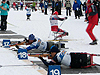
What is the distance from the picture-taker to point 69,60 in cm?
679

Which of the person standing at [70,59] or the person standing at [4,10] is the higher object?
the person standing at [4,10]

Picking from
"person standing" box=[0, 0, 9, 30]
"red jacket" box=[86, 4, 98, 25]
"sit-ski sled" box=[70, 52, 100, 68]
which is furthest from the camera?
"person standing" box=[0, 0, 9, 30]

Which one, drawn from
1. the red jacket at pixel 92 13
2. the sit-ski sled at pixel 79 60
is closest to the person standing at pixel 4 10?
the red jacket at pixel 92 13

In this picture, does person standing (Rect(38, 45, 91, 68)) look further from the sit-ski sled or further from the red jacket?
the red jacket

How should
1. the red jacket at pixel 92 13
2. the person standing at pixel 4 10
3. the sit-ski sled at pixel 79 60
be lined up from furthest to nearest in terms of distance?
the person standing at pixel 4 10, the red jacket at pixel 92 13, the sit-ski sled at pixel 79 60

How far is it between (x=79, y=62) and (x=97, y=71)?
15.9 inches

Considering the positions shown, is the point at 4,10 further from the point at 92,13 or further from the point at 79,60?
the point at 79,60

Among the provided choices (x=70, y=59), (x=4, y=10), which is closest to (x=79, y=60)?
(x=70, y=59)

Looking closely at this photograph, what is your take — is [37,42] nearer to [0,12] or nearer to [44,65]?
[44,65]

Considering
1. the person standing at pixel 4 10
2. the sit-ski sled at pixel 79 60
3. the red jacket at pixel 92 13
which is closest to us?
the sit-ski sled at pixel 79 60

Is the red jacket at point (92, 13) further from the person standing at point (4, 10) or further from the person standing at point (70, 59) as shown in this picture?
the person standing at point (4, 10)

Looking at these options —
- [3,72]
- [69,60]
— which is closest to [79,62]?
[69,60]

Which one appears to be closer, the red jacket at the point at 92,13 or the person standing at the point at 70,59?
the person standing at the point at 70,59

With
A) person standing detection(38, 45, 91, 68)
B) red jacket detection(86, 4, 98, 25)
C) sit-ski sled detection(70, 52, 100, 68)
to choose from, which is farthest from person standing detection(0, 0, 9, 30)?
sit-ski sled detection(70, 52, 100, 68)
